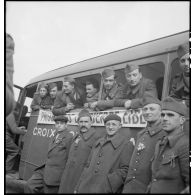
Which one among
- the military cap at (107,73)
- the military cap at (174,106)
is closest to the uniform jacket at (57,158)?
the military cap at (107,73)

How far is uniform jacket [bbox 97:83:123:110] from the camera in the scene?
2.16 meters

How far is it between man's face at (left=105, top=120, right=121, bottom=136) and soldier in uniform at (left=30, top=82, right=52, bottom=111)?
826mm

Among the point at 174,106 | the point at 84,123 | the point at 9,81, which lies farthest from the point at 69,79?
the point at 174,106

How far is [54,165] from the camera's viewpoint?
2.45m

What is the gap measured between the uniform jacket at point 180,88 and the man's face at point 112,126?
1.51ft

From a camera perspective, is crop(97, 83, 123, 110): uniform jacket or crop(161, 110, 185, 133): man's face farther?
crop(97, 83, 123, 110): uniform jacket

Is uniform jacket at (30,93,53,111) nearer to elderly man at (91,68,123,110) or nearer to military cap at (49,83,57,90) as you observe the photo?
military cap at (49,83,57,90)

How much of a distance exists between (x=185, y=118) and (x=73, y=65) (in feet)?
4.36

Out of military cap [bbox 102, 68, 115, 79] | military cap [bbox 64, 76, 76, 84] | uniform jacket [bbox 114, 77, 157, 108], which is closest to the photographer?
→ uniform jacket [bbox 114, 77, 157, 108]

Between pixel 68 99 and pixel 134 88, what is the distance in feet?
2.38

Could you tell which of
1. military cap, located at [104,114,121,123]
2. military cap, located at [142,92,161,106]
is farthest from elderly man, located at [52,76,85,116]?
military cap, located at [142,92,161,106]

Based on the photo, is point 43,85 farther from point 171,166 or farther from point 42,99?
point 171,166

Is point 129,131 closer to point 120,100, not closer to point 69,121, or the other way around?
point 120,100
